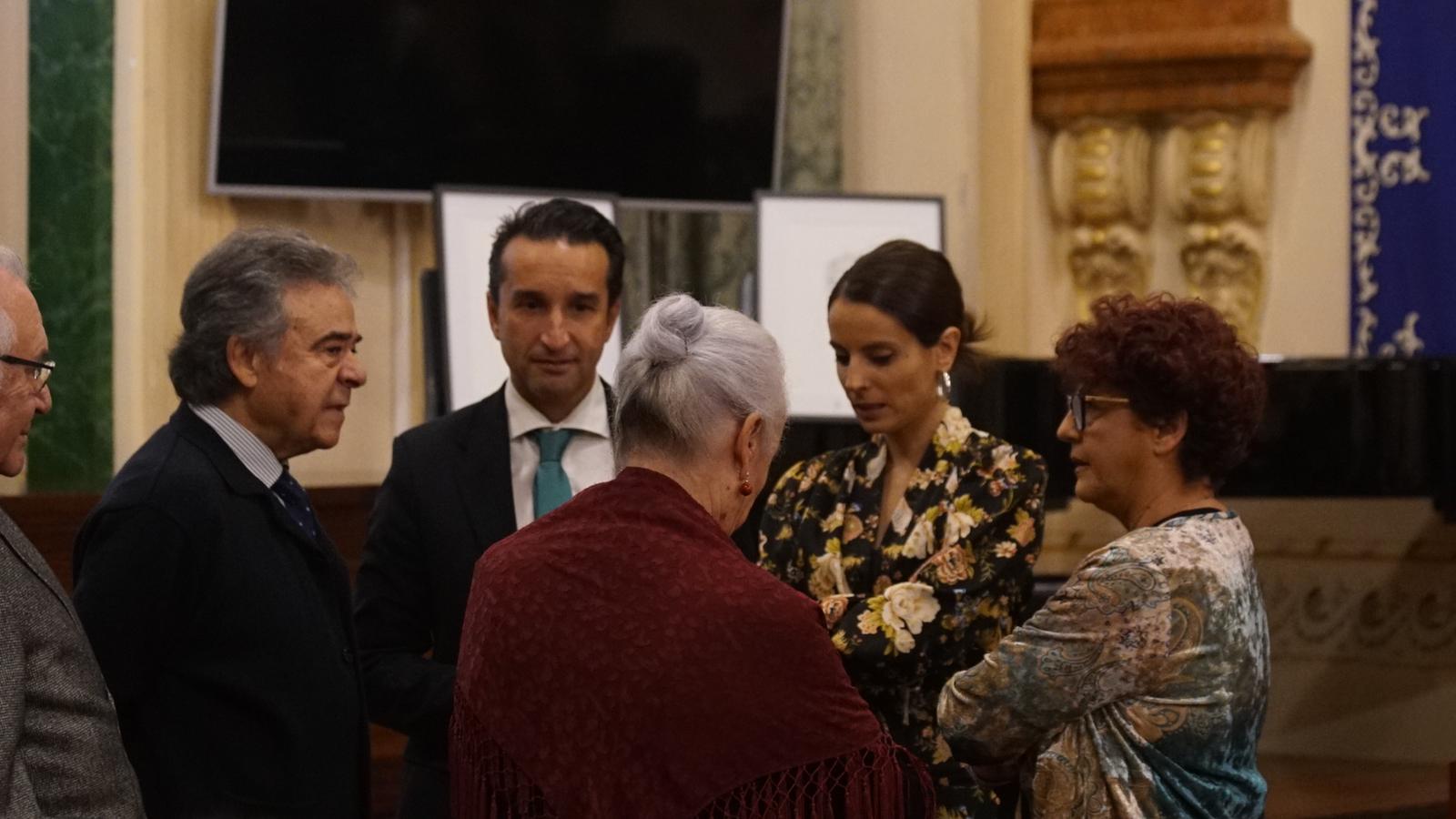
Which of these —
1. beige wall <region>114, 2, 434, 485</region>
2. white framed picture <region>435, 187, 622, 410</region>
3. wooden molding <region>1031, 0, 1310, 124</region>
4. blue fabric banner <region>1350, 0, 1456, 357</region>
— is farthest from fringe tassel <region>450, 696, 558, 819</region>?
wooden molding <region>1031, 0, 1310, 124</region>

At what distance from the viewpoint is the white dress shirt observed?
2.99 meters

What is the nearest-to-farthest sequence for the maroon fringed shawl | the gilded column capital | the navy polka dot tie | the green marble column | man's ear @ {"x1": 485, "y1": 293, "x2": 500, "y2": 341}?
the maroon fringed shawl, the navy polka dot tie, man's ear @ {"x1": 485, "y1": 293, "x2": 500, "y2": 341}, the green marble column, the gilded column capital

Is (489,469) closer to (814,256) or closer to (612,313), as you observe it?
(612,313)

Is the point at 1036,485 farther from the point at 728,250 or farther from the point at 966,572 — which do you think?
the point at 728,250

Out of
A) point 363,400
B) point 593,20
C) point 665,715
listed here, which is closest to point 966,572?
point 665,715

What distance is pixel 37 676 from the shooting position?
7.09ft

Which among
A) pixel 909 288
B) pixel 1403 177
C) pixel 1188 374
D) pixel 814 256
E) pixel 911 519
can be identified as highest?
pixel 1403 177

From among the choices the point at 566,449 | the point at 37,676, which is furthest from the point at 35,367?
the point at 566,449

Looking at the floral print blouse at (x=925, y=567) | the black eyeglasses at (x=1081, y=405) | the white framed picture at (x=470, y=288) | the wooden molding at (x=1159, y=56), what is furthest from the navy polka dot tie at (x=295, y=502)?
the wooden molding at (x=1159, y=56)

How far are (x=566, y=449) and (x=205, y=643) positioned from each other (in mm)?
741

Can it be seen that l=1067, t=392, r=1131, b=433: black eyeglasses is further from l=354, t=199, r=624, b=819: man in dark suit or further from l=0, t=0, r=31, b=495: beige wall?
l=0, t=0, r=31, b=495: beige wall

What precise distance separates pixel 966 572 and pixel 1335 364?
9.85ft

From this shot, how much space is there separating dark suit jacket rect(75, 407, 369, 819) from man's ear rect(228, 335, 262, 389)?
0.12 m

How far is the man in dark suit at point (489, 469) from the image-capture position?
9.14 feet
